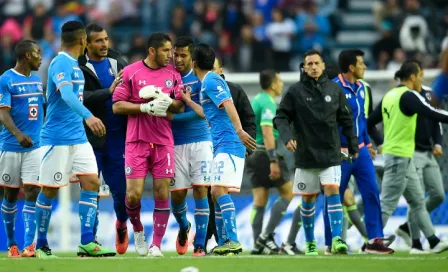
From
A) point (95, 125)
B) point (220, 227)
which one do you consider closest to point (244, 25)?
point (220, 227)

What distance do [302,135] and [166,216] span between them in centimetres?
192

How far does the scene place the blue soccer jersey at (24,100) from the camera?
539 inches

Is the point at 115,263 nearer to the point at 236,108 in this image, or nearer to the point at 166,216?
the point at 166,216

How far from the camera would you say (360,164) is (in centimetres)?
1418

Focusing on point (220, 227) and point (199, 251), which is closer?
point (220, 227)

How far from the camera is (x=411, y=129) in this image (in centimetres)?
1481

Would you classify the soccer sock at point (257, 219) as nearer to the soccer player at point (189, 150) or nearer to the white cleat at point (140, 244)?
the soccer player at point (189, 150)

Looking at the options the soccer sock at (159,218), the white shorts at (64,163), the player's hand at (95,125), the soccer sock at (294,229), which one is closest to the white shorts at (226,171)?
the soccer sock at (159,218)

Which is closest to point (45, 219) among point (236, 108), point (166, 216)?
point (166, 216)

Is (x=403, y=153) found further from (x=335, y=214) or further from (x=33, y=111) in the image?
(x=33, y=111)

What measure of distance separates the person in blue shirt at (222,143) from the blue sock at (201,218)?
1.76 ft

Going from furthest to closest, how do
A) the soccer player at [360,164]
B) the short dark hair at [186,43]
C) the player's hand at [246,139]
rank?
the soccer player at [360,164]
the short dark hair at [186,43]
the player's hand at [246,139]

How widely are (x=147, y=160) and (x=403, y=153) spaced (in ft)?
12.1

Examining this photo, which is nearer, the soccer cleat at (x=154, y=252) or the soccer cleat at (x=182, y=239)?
the soccer cleat at (x=154, y=252)
